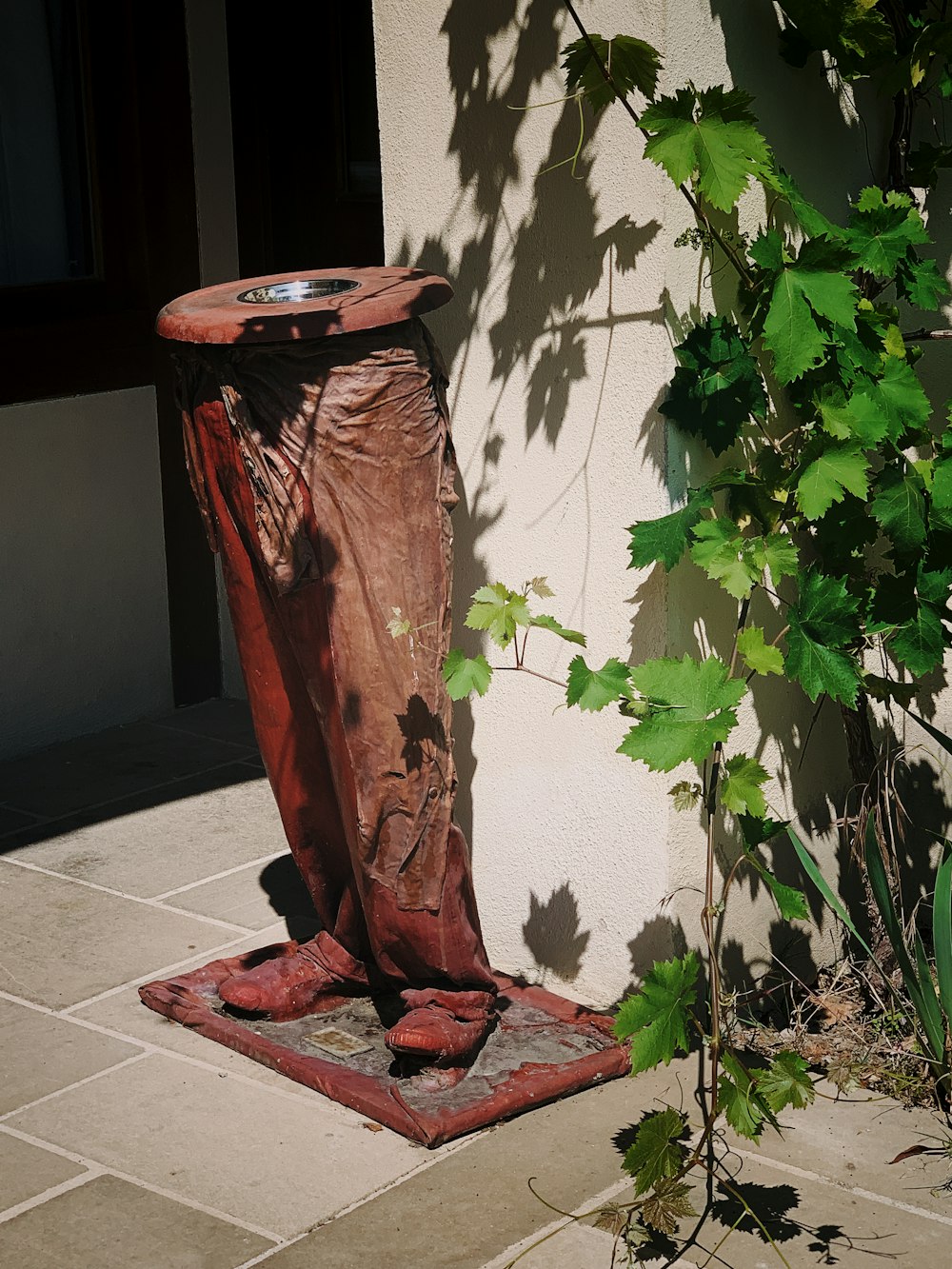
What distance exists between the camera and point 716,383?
2971 millimetres

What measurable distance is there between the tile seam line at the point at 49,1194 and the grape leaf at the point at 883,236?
6.88 ft

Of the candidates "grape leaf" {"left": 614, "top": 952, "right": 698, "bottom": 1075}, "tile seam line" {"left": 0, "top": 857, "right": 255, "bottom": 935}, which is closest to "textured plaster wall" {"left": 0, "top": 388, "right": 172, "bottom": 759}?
"tile seam line" {"left": 0, "top": 857, "right": 255, "bottom": 935}

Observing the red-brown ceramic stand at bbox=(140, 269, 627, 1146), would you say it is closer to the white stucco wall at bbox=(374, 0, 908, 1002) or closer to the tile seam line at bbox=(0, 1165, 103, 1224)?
the white stucco wall at bbox=(374, 0, 908, 1002)

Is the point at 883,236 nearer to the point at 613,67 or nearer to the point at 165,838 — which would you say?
the point at 613,67

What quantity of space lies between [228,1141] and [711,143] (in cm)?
191

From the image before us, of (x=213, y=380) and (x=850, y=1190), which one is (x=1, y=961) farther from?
(x=850, y=1190)

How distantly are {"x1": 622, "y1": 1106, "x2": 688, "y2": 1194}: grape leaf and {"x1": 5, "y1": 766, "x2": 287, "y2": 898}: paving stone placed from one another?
149cm

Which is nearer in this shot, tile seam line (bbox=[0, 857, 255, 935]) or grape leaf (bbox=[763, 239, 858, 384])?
grape leaf (bbox=[763, 239, 858, 384])

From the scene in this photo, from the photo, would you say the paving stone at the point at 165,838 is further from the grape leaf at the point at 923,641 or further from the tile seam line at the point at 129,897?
the grape leaf at the point at 923,641

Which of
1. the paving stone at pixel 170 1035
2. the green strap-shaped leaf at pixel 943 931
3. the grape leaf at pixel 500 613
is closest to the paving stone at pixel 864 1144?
the green strap-shaped leaf at pixel 943 931

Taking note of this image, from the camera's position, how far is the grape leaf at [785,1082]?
2789mm

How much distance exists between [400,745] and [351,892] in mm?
404

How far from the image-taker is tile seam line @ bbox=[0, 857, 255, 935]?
3904mm

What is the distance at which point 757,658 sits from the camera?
2.90m
